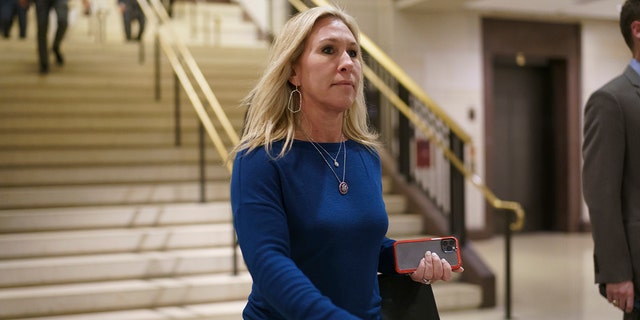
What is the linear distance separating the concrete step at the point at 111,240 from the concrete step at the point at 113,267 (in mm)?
45

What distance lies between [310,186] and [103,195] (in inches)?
186

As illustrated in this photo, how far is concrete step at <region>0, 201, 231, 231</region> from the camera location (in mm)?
5469

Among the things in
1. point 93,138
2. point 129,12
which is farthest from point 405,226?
point 129,12

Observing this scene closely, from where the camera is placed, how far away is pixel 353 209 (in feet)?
5.30

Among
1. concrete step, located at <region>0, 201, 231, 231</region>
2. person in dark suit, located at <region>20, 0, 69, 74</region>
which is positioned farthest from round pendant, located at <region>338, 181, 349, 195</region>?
person in dark suit, located at <region>20, 0, 69, 74</region>

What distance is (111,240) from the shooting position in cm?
537

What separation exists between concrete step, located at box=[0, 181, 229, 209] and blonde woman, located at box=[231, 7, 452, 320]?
446 centimetres

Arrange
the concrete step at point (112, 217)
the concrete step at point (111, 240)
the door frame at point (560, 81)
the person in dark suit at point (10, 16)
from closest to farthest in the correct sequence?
the concrete step at point (111, 240) → the concrete step at point (112, 217) → the person in dark suit at point (10, 16) → the door frame at point (560, 81)

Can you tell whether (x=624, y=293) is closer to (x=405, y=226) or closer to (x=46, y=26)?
(x=405, y=226)

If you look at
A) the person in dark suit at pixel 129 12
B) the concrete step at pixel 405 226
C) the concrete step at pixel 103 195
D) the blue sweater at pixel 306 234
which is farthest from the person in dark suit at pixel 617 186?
the person in dark suit at pixel 129 12

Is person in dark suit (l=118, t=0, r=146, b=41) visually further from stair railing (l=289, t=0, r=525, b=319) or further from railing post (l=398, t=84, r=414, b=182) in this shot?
railing post (l=398, t=84, r=414, b=182)

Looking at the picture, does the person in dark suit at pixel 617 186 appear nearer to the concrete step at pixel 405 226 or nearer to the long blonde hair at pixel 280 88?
the long blonde hair at pixel 280 88

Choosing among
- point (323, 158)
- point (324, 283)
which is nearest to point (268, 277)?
point (324, 283)

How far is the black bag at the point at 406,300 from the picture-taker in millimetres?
1782
